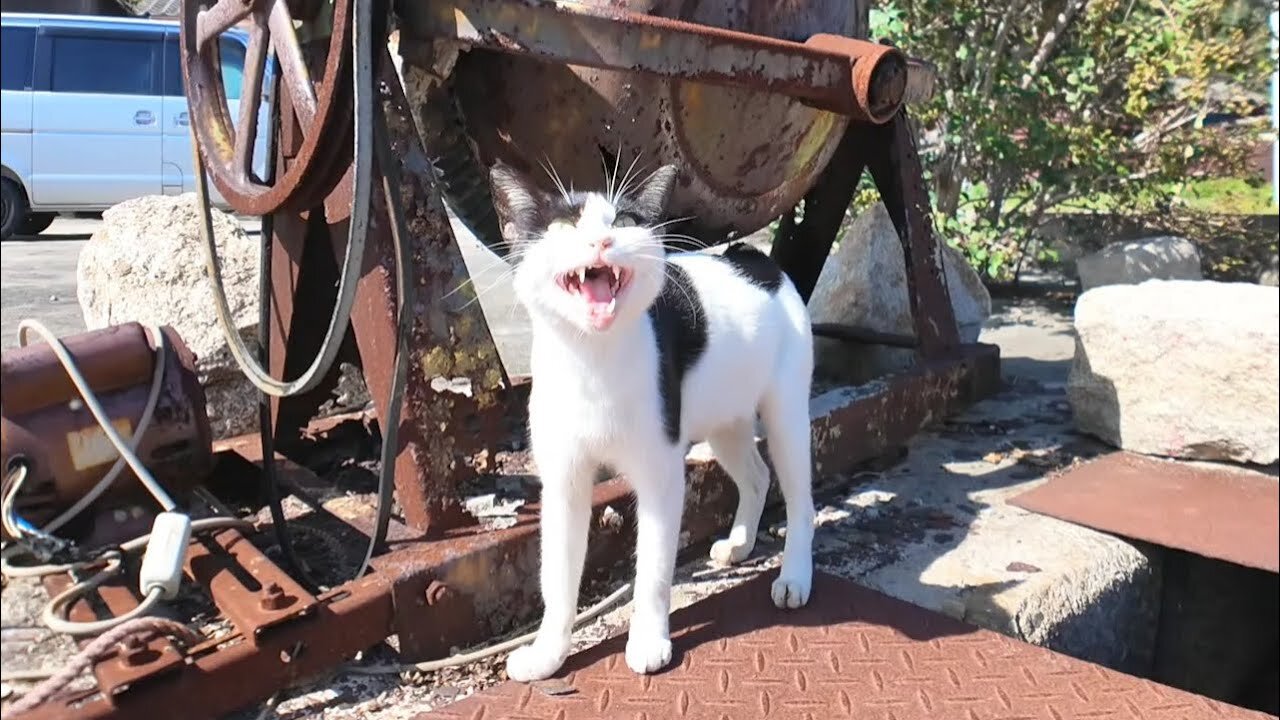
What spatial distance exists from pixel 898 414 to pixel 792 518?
1.20 m

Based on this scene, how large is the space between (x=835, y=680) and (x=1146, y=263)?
5.34 metres

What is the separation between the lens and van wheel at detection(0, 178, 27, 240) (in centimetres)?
107

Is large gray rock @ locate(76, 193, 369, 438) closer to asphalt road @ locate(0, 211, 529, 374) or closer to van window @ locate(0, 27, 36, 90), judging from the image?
asphalt road @ locate(0, 211, 529, 374)

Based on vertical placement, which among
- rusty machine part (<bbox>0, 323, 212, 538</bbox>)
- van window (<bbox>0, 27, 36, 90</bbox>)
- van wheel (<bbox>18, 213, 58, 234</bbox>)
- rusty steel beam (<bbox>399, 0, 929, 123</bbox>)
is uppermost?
rusty steel beam (<bbox>399, 0, 929, 123</bbox>)

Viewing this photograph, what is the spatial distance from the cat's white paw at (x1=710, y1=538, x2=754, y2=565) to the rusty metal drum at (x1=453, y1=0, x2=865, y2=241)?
3.23 feet

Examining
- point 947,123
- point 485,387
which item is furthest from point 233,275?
point 947,123

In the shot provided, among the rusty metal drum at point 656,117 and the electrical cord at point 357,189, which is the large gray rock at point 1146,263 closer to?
the rusty metal drum at point 656,117

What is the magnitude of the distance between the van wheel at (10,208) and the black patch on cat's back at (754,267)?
1594 millimetres

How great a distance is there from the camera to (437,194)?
2146 millimetres

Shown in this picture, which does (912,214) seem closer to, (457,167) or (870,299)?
(870,299)

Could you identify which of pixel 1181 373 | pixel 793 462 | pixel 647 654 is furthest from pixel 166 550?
pixel 1181 373

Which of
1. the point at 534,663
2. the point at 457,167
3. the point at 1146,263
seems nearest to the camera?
the point at 534,663

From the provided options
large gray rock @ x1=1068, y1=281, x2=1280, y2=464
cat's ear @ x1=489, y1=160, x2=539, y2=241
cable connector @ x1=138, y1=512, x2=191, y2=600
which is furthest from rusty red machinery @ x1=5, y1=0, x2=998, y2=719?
large gray rock @ x1=1068, y1=281, x2=1280, y2=464

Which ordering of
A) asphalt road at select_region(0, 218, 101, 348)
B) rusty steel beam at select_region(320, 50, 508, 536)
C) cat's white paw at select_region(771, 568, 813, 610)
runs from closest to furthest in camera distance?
1. asphalt road at select_region(0, 218, 101, 348)
2. rusty steel beam at select_region(320, 50, 508, 536)
3. cat's white paw at select_region(771, 568, 813, 610)
